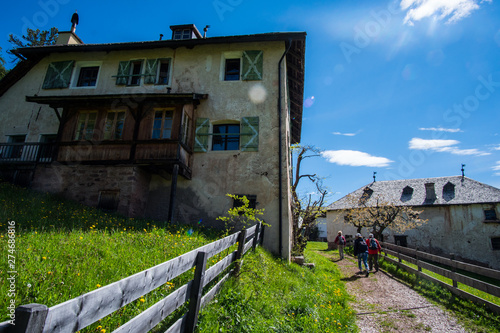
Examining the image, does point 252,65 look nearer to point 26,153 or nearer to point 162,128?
point 162,128

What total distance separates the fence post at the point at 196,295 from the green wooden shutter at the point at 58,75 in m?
14.7

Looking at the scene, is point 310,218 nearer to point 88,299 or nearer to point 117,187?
point 117,187

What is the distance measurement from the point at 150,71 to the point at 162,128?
4091 millimetres

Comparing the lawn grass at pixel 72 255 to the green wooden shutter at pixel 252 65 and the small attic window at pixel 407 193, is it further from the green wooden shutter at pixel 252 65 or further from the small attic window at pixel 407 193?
the small attic window at pixel 407 193

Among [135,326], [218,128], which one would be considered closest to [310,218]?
[218,128]

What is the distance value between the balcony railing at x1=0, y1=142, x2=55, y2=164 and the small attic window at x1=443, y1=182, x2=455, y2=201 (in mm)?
30809

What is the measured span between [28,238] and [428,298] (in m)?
9.79

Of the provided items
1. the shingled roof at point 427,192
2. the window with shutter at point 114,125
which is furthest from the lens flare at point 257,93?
the shingled roof at point 427,192

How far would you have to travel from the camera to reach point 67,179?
10680mm

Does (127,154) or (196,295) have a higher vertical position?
(127,154)

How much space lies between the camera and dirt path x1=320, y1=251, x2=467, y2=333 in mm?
5207

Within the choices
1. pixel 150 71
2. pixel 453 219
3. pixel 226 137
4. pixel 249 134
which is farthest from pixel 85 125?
pixel 453 219

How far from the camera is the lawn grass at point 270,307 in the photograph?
3.47 m

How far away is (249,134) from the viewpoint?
11.5 m
